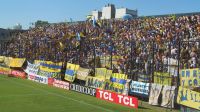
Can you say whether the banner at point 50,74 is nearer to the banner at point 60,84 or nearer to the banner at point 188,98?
the banner at point 60,84

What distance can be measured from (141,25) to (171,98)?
20372 mm

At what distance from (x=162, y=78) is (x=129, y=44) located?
5128mm

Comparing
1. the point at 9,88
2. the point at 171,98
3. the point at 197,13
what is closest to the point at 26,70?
the point at 9,88

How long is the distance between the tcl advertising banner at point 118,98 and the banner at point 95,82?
2.16 metres

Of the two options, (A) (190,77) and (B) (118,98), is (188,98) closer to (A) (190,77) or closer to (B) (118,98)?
(A) (190,77)

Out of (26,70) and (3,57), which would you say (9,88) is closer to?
(26,70)

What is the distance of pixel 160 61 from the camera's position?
23.1 metres

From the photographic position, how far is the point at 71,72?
98.5 feet

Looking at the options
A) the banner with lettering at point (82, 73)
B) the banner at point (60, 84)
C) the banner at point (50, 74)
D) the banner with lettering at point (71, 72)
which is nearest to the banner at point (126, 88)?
the banner with lettering at point (82, 73)

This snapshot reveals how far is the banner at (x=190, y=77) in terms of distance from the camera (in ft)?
62.1

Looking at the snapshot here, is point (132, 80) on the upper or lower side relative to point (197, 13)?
lower

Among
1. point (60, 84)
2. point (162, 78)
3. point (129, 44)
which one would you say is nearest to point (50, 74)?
point (60, 84)

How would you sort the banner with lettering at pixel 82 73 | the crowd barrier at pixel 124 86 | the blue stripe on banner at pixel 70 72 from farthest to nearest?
1. the blue stripe on banner at pixel 70 72
2. the banner with lettering at pixel 82 73
3. the crowd barrier at pixel 124 86

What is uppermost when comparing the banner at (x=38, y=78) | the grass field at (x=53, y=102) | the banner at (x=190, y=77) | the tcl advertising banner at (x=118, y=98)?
the banner at (x=190, y=77)
